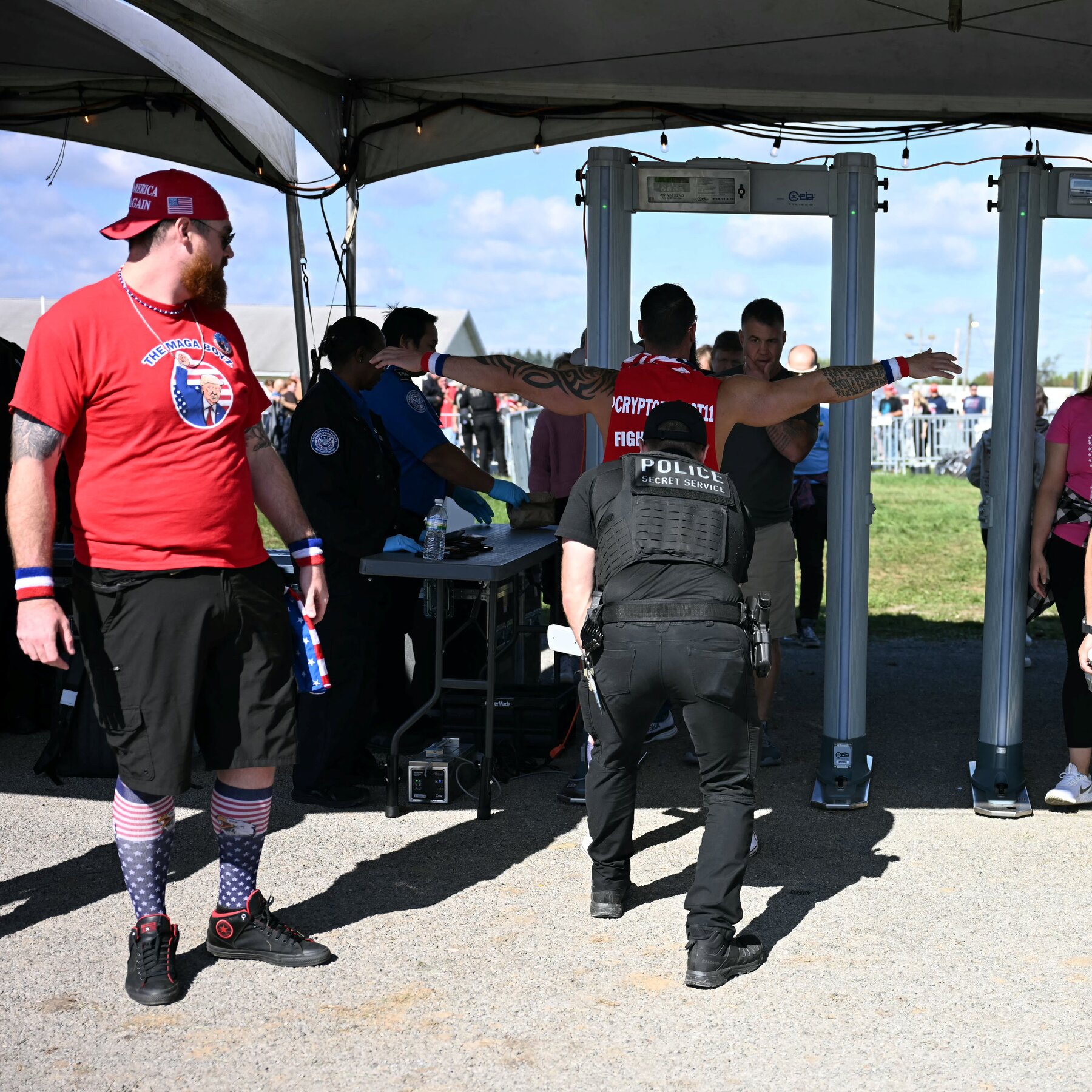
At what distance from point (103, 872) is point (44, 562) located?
5.41 ft

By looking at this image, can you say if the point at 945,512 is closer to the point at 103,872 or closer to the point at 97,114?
the point at 97,114

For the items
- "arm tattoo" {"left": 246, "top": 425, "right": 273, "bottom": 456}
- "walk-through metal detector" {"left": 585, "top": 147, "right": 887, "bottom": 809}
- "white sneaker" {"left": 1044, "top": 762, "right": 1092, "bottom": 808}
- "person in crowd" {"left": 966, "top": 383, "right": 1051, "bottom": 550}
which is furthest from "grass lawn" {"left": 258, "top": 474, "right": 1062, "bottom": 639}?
"arm tattoo" {"left": 246, "top": 425, "right": 273, "bottom": 456}

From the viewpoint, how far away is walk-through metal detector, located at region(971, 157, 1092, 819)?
508 cm

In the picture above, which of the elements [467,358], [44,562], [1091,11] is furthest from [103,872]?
[1091,11]

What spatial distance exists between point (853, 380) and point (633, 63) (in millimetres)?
1935

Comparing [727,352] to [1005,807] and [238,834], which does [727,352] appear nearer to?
[1005,807]

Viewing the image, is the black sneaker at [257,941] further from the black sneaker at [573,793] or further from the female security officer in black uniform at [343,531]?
the black sneaker at [573,793]

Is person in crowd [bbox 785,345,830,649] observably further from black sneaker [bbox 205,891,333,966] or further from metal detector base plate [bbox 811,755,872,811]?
black sneaker [bbox 205,891,333,966]

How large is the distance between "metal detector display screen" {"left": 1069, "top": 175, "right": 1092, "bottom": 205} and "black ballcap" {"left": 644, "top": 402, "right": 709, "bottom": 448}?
227 cm

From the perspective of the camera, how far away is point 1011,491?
5.28 metres

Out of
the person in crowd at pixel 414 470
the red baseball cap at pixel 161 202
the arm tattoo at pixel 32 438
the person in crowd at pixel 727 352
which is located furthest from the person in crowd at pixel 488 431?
the arm tattoo at pixel 32 438

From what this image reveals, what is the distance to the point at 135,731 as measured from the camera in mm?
3354

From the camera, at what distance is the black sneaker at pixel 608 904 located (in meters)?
4.06

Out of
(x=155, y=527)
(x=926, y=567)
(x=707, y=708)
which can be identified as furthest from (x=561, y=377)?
(x=926, y=567)
